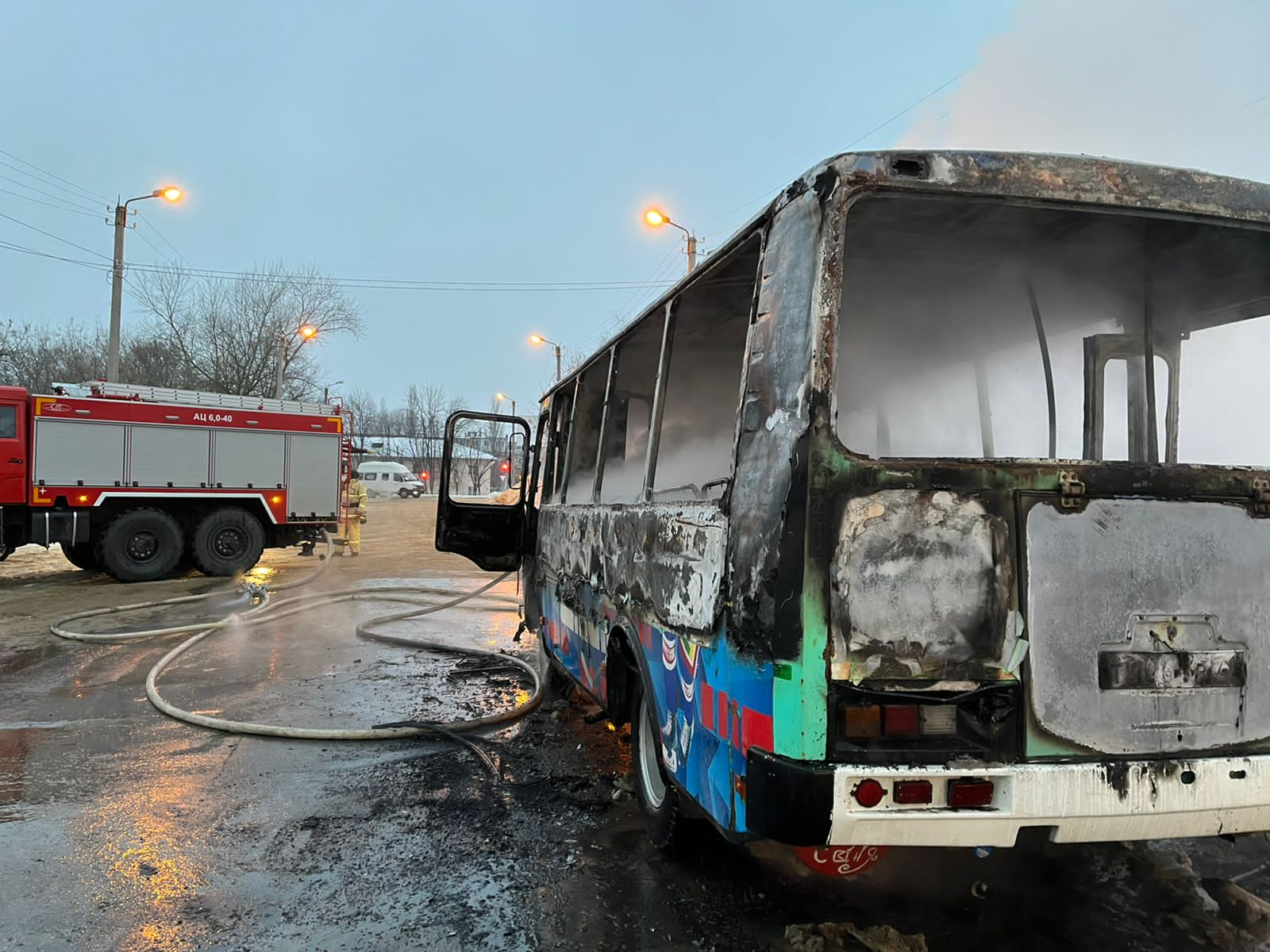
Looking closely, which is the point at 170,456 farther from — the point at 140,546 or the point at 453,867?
the point at 453,867

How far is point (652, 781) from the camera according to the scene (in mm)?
3514

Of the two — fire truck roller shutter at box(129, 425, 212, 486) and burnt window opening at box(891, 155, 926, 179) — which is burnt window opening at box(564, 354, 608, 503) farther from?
fire truck roller shutter at box(129, 425, 212, 486)

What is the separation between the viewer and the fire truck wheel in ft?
42.9

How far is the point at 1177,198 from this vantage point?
94.3 inches

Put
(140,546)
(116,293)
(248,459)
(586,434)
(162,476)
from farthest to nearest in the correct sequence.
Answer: (116,293)
(248,459)
(162,476)
(140,546)
(586,434)

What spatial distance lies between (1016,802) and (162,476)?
1375 centimetres

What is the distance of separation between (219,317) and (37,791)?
33.7m

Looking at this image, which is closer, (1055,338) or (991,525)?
(991,525)

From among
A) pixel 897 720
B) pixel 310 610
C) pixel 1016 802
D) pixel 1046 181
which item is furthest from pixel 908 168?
pixel 310 610

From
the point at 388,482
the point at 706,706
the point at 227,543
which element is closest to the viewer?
the point at 706,706

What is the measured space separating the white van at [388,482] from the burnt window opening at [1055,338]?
4704 cm

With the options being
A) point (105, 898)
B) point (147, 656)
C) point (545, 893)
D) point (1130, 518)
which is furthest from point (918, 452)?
point (147, 656)

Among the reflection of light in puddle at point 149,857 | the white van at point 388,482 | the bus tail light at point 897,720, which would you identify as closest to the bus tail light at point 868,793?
the bus tail light at point 897,720

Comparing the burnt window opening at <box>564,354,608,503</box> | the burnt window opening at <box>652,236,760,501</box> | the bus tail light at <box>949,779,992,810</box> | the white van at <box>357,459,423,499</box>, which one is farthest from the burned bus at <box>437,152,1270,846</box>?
the white van at <box>357,459,423,499</box>
